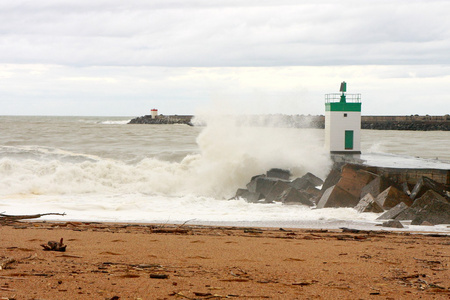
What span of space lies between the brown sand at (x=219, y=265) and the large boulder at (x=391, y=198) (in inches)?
132

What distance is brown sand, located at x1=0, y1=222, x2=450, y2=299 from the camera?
14.1 feet

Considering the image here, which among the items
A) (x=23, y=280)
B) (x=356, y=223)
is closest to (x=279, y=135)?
(x=356, y=223)

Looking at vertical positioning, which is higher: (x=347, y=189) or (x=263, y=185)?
(x=347, y=189)

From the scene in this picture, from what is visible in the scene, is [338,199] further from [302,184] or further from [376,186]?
[302,184]

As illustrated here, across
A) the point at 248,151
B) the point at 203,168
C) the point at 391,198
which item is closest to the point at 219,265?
the point at 391,198

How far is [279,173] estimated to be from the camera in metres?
17.2

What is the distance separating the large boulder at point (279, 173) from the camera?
17016mm

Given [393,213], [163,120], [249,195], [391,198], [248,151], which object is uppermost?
[163,120]

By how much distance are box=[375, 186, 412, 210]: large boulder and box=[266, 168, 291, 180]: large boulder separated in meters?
5.46

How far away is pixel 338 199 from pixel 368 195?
37.9 inches

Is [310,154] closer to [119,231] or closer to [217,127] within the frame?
[217,127]

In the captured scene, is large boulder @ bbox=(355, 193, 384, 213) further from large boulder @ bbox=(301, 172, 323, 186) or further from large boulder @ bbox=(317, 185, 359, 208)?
large boulder @ bbox=(301, 172, 323, 186)

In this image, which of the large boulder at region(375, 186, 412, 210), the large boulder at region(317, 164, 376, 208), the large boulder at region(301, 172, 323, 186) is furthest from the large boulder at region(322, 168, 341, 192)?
the large boulder at region(375, 186, 412, 210)

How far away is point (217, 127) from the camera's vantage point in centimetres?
2023
